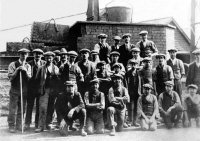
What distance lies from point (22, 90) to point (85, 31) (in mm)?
3996

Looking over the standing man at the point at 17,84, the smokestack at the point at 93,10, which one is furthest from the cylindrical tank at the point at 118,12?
the standing man at the point at 17,84

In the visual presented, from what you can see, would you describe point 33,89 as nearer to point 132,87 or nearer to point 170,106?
point 132,87

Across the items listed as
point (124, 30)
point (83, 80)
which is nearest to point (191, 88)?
point (83, 80)


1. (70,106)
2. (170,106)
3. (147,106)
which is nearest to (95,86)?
(70,106)

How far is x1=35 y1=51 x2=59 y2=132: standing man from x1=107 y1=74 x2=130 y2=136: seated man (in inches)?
57.5

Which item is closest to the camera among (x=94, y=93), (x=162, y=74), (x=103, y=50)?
(x=94, y=93)

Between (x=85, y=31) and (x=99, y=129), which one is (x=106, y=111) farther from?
(x=85, y=31)

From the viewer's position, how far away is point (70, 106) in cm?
735

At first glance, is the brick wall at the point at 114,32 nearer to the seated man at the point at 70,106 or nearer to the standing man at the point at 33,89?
the standing man at the point at 33,89

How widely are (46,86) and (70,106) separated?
0.89 meters

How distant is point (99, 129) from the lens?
732cm

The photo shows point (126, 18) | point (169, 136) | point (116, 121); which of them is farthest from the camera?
point (126, 18)

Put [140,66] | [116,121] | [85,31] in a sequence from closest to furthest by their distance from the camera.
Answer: [116,121], [140,66], [85,31]

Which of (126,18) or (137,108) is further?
(126,18)
